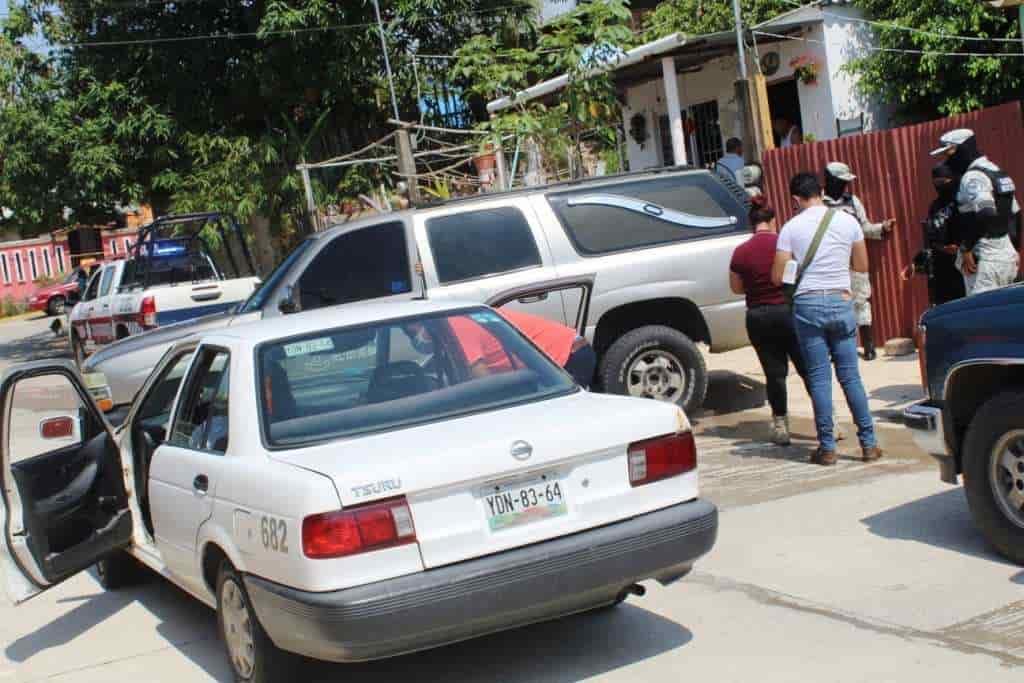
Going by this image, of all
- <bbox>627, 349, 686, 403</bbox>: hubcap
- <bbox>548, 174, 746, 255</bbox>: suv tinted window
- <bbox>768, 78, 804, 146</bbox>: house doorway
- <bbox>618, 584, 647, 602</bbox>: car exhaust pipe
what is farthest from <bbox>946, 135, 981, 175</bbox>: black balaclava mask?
<bbox>768, 78, 804, 146</bbox>: house doorway

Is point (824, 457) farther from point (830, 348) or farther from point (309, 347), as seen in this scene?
point (309, 347)

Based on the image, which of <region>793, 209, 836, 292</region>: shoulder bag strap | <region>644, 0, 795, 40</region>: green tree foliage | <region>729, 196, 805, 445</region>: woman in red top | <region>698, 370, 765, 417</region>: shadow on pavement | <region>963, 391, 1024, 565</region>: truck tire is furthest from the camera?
<region>644, 0, 795, 40</region>: green tree foliage

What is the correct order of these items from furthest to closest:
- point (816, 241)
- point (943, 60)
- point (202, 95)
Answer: point (202, 95), point (943, 60), point (816, 241)

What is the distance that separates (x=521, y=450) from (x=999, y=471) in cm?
239

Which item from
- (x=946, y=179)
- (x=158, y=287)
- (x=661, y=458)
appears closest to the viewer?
(x=661, y=458)

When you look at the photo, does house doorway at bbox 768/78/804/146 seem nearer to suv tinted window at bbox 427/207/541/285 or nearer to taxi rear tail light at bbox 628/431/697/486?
suv tinted window at bbox 427/207/541/285

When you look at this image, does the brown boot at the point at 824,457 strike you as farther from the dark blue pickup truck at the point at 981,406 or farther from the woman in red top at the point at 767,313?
the dark blue pickup truck at the point at 981,406

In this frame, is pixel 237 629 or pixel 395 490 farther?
pixel 237 629

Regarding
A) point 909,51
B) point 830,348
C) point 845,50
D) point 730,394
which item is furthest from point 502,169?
point 830,348

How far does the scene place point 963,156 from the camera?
9.05m

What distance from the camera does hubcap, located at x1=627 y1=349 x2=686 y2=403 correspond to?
10.3 meters

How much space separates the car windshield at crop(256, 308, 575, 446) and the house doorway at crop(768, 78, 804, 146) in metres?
13.5

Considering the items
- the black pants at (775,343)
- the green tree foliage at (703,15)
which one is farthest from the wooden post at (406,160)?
the black pants at (775,343)

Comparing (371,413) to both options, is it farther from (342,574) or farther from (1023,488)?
(1023,488)
